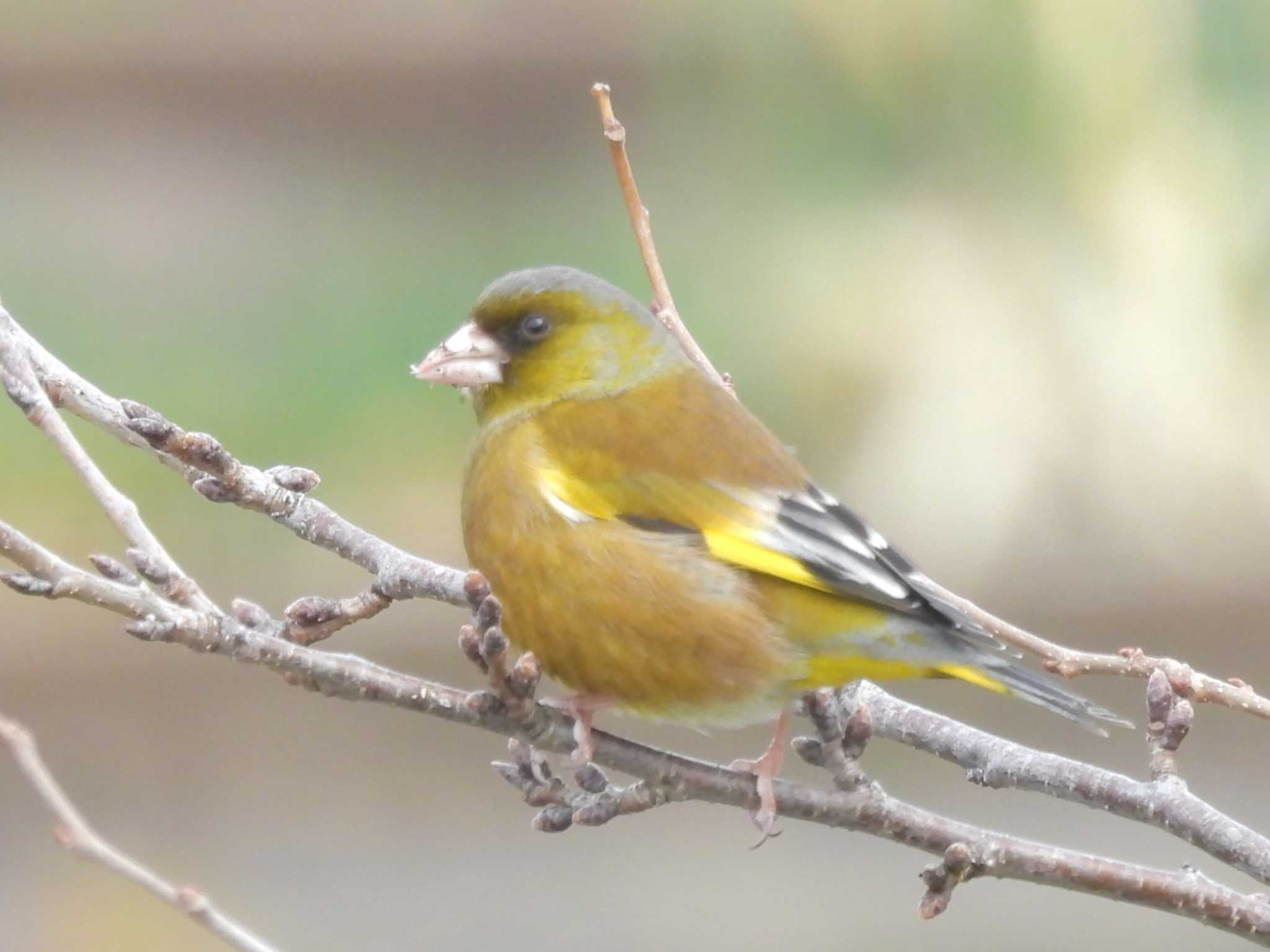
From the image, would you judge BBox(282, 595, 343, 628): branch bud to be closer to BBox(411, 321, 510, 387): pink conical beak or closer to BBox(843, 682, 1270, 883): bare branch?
BBox(411, 321, 510, 387): pink conical beak

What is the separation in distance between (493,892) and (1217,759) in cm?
181

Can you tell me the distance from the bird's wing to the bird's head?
0.25 metres

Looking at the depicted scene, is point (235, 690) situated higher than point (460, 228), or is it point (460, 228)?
point (460, 228)

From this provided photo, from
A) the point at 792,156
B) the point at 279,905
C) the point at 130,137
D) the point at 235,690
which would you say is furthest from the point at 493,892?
the point at 130,137

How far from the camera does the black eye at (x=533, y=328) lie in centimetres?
232

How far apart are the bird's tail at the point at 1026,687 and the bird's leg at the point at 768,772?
0.19m

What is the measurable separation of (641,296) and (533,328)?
307 cm

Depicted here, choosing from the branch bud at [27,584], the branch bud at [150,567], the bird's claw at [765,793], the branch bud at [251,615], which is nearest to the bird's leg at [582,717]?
the bird's claw at [765,793]

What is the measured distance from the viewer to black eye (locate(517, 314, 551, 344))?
7.61ft

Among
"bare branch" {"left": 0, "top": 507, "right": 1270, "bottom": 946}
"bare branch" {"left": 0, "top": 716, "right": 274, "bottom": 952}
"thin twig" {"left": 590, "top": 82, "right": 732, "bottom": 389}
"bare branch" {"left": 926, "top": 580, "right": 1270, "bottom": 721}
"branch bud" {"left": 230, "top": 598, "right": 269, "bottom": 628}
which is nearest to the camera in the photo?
"bare branch" {"left": 0, "top": 716, "right": 274, "bottom": 952}

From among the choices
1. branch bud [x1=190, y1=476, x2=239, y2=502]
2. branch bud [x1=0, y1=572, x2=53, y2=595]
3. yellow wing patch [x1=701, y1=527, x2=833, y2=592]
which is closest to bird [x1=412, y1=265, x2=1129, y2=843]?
yellow wing patch [x1=701, y1=527, x2=833, y2=592]

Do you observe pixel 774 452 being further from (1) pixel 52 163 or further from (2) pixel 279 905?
(1) pixel 52 163

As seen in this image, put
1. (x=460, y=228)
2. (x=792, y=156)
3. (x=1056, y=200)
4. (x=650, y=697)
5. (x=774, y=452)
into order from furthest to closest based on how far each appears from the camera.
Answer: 1. (x=460, y=228)
2. (x=792, y=156)
3. (x=1056, y=200)
4. (x=774, y=452)
5. (x=650, y=697)

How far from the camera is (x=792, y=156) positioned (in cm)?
505
